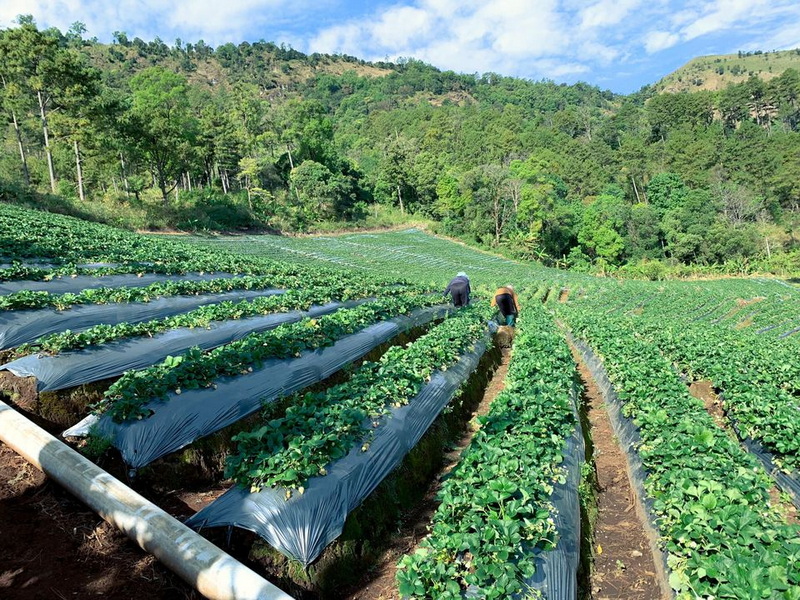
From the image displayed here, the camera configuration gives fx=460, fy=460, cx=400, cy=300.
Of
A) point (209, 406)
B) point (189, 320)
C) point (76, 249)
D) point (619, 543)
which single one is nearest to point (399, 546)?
point (619, 543)

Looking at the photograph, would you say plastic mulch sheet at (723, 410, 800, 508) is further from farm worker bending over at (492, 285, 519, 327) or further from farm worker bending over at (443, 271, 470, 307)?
farm worker bending over at (443, 271, 470, 307)

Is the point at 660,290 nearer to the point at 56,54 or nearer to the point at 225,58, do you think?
the point at 56,54

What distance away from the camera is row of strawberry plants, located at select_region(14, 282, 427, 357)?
21.2ft

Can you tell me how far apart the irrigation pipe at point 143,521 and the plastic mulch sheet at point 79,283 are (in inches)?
218

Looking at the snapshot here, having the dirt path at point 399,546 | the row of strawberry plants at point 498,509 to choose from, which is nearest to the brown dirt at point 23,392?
the dirt path at point 399,546

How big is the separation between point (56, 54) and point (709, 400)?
40.5 m

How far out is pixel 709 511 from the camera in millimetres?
4094

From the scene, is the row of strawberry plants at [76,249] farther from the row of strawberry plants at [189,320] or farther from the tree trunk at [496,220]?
the tree trunk at [496,220]

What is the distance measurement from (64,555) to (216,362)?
10.2 ft

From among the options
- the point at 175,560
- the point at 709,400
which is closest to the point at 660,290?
the point at 709,400

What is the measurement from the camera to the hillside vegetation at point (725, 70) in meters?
160

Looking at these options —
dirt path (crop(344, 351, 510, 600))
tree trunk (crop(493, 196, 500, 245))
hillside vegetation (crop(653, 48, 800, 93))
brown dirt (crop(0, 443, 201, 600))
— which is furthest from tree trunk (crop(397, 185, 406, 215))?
hillside vegetation (crop(653, 48, 800, 93))

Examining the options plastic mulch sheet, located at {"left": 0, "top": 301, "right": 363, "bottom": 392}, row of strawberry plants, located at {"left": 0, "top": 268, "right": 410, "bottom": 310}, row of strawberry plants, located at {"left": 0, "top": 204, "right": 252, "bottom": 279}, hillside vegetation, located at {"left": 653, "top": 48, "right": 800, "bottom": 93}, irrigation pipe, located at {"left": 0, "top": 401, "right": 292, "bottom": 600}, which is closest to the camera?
irrigation pipe, located at {"left": 0, "top": 401, "right": 292, "bottom": 600}

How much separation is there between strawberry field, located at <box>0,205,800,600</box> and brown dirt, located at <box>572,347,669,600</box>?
4 centimetres
